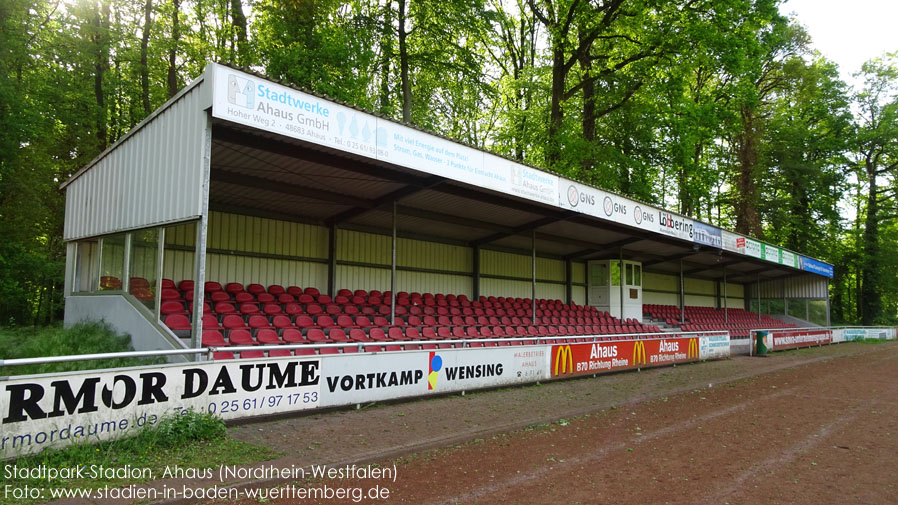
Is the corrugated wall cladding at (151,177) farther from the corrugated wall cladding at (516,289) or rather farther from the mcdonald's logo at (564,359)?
the corrugated wall cladding at (516,289)

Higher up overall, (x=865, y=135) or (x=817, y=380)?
(x=865, y=135)

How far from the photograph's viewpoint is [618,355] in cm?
1423

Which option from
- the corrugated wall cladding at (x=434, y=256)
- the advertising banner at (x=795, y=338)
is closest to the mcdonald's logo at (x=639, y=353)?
the corrugated wall cladding at (x=434, y=256)

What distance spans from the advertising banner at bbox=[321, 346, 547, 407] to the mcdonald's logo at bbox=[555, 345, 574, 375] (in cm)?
51

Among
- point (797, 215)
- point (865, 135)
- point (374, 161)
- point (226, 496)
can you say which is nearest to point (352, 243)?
point (374, 161)

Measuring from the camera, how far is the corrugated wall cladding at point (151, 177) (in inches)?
309

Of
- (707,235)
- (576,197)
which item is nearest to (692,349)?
(707,235)

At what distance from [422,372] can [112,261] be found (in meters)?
6.51

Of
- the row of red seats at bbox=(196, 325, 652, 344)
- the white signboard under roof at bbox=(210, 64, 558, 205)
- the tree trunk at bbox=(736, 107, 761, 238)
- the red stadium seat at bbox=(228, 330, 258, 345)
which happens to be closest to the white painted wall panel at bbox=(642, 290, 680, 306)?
the row of red seats at bbox=(196, 325, 652, 344)

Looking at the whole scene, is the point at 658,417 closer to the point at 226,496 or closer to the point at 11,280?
the point at 226,496

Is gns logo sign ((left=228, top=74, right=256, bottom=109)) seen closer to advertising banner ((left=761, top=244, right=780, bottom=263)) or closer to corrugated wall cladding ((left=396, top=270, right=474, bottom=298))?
corrugated wall cladding ((left=396, top=270, right=474, bottom=298))

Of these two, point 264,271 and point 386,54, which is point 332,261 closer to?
point 264,271

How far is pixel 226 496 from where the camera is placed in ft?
15.4

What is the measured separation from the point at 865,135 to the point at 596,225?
36365 mm
